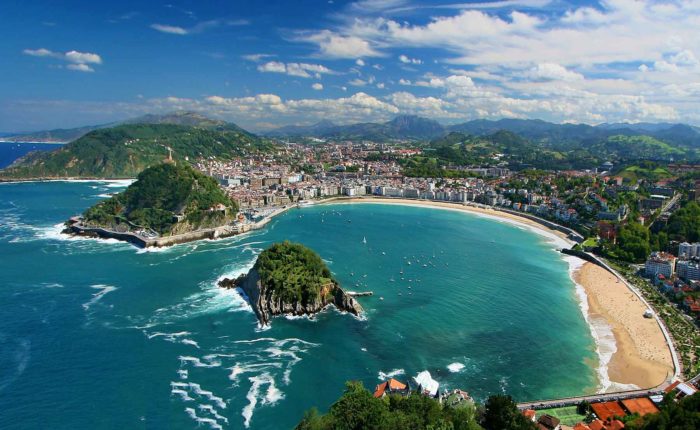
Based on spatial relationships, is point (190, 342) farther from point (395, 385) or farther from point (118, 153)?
point (118, 153)

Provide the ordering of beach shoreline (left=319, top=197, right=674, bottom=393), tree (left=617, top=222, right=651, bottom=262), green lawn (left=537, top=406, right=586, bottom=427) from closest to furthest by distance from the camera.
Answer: green lawn (left=537, top=406, right=586, bottom=427) → beach shoreline (left=319, top=197, right=674, bottom=393) → tree (left=617, top=222, right=651, bottom=262)

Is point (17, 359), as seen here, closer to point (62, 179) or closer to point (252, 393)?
point (252, 393)

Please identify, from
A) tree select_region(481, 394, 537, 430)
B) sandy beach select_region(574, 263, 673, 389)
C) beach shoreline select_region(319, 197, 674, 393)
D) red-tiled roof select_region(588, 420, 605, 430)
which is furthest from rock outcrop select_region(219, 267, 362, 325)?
sandy beach select_region(574, 263, 673, 389)

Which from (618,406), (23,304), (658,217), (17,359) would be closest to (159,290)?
(23,304)

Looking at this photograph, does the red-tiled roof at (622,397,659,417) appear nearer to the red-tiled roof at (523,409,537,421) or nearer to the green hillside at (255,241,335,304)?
the red-tiled roof at (523,409,537,421)

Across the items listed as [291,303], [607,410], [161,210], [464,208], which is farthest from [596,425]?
[464,208]

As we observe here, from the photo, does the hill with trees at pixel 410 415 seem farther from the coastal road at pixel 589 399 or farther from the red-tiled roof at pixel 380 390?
the coastal road at pixel 589 399

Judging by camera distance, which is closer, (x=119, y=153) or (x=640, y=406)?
(x=640, y=406)

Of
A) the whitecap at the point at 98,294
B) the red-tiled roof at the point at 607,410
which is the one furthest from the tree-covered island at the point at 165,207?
the red-tiled roof at the point at 607,410
